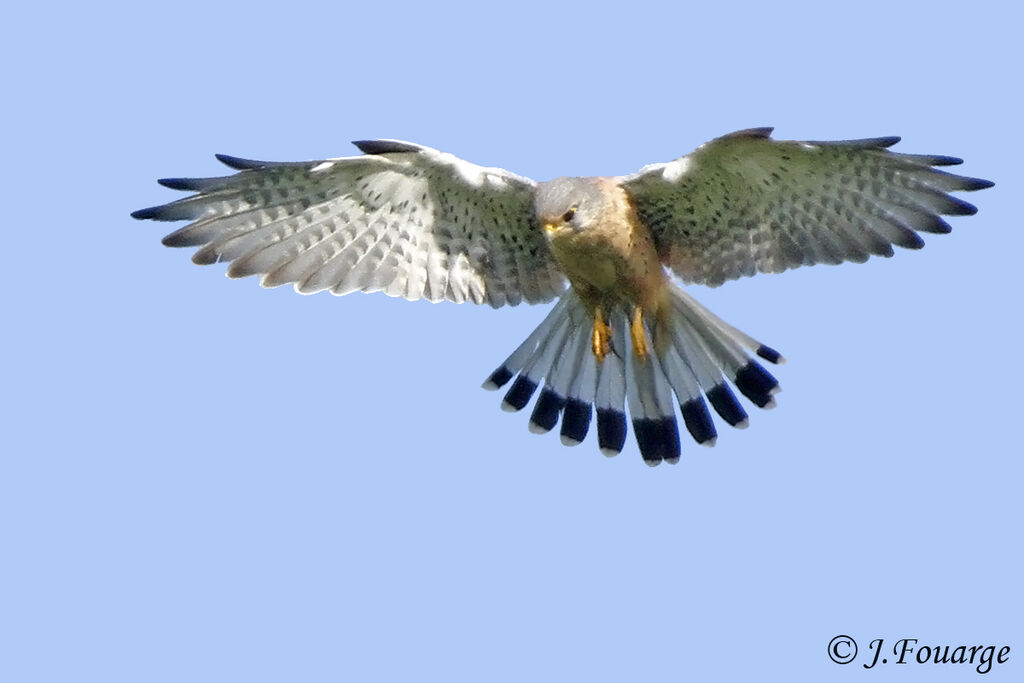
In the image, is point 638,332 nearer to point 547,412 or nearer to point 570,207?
point 547,412

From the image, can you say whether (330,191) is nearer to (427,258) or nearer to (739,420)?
(427,258)

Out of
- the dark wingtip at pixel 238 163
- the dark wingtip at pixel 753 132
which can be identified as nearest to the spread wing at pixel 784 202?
the dark wingtip at pixel 753 132

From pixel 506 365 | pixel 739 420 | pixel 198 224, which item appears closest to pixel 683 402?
pixel 739 420

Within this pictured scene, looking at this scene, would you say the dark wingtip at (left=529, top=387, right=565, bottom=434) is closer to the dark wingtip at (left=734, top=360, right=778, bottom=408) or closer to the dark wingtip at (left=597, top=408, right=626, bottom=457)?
the dark wingtip at (left=597, top=408, right=626, bottom=457)

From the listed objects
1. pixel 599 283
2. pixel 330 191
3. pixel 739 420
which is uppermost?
pixel 330 191

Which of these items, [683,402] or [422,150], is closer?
[422,150]

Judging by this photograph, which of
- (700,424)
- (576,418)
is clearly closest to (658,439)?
(700,424)

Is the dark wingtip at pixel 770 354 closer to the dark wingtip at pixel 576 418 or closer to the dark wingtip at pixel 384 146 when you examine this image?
the dark wingtip at pixel 576 418
